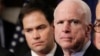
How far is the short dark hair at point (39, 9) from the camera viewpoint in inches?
57.1

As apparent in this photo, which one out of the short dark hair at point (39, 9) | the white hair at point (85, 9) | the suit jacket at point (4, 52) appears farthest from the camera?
the suit jacket at point (4, 52)

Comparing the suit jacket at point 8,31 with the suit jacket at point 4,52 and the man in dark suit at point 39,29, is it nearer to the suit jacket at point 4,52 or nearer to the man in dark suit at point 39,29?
the suit jacket at point 4,52

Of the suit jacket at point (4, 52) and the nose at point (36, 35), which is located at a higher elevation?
the nose at point (36, 35)

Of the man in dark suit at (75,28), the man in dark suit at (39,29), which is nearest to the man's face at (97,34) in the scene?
the man in dark suit at (75,28)

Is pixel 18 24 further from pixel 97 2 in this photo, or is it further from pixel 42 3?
pixel 97 2

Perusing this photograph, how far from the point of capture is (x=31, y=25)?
1479mm

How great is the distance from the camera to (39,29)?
4.86 feet

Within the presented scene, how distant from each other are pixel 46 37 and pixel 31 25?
9 centimetres

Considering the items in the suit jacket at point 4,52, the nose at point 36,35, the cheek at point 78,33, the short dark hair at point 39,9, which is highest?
the short dark hair at point 39,9

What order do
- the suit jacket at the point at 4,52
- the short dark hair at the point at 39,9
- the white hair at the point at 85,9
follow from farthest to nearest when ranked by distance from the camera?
the suit jacket at the point at 4,52, the short dark hair at the point at 39,9, the white hair at the point at 85,9

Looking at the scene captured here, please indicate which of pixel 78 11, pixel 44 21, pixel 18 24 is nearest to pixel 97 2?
pixel 78 11

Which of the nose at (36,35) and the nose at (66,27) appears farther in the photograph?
the nose at (36,35)

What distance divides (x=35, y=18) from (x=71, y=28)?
21 cm

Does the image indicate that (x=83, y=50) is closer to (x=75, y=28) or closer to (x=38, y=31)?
(x=75, y=28)
